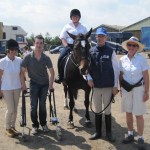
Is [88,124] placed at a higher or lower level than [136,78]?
lower

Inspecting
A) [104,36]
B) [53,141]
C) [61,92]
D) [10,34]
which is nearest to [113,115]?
[53,141]

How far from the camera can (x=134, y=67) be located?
238 inches

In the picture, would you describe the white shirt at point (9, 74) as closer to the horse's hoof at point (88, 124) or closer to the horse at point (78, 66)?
the horse at point (78, 66)

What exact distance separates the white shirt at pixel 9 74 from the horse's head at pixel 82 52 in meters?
A: 1.30

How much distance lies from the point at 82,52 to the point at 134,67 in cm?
127

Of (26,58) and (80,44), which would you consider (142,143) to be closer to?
(80,44)

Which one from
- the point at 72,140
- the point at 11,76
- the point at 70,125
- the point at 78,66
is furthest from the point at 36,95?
the point at 70,125

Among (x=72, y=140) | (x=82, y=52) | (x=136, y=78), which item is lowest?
(x=72, y=140)

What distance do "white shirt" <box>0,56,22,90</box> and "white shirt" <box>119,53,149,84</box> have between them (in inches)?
87.6

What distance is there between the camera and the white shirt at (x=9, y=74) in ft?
22.2

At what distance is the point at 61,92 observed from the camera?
12.8 metres

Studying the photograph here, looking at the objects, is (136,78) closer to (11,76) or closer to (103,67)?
(103,67)

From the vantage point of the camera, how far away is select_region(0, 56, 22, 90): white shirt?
6.77 metres

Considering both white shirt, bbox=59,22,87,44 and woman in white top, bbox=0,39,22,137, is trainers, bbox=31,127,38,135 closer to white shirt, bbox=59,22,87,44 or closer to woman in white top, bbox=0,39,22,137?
woman in white top, bbox=0,39,22,137
